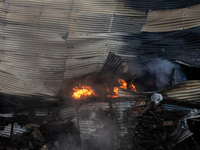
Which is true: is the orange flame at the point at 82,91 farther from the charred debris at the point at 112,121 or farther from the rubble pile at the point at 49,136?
the rubble pile at the point at 49,136

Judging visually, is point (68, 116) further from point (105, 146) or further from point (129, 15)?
point (129, 15)

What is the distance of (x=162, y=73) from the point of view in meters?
8.42

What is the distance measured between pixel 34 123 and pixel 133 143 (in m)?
4.91

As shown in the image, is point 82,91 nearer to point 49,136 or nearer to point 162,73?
point 49,136

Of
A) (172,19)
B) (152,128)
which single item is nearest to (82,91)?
(152,128)

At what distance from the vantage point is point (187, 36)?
7.64 m

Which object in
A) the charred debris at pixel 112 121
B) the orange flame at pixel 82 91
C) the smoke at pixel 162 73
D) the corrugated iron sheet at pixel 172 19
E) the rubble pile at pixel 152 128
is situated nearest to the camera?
the rubble pile at pixel 152 128

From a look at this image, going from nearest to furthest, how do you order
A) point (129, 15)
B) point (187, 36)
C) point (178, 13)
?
point (187, 36) → point (178, 13) → point (129, 15)

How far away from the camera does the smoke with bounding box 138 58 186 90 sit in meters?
8.14

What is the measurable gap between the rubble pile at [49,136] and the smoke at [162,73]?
4.44 m

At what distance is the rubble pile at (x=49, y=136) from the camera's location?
838 centimetres

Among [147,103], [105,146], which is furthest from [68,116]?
[147,103]

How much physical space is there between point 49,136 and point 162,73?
6426 millimetres

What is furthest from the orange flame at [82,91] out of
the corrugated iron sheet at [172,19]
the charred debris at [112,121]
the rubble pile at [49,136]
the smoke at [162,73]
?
the corrugated iron sheet at [172,19]
